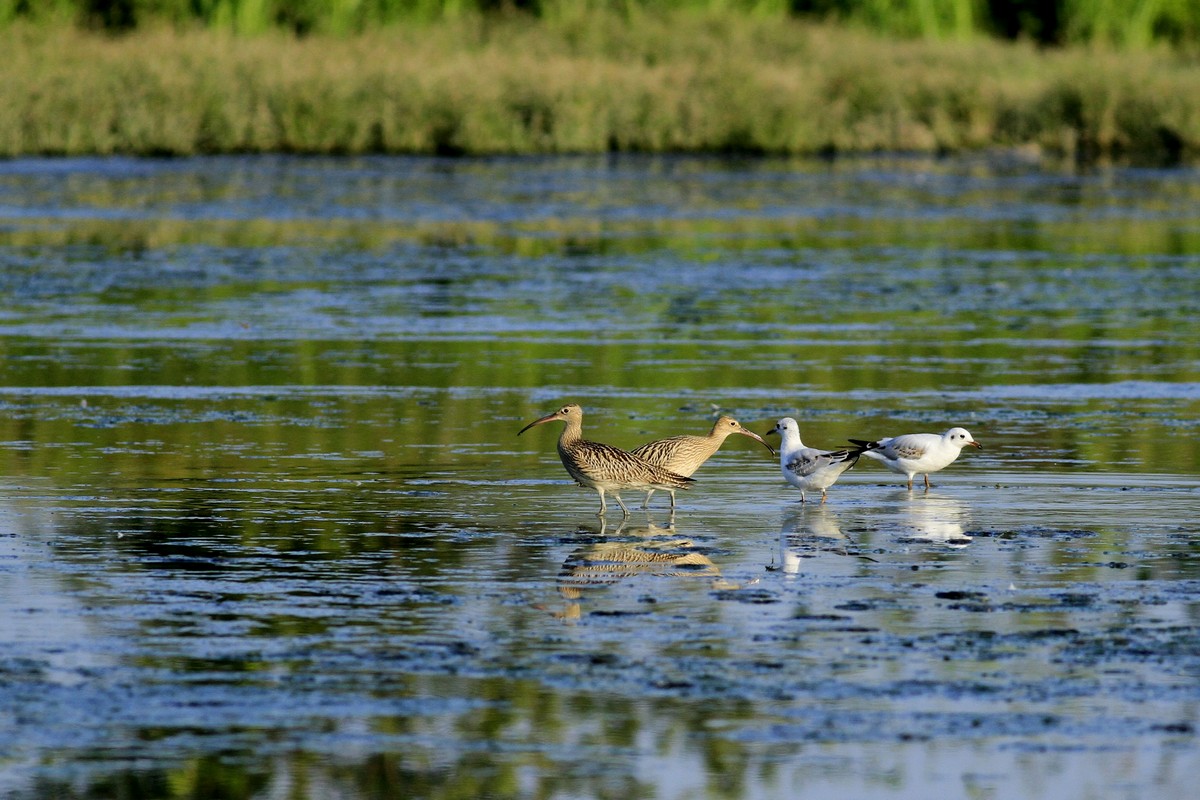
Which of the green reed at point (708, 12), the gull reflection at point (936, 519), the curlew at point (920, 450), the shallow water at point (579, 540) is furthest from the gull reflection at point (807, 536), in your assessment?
the green reed at point (708, 12)

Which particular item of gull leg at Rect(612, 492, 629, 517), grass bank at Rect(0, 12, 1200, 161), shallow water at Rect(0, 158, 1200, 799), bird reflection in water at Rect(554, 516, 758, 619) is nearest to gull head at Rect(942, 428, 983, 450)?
shallow water at Rect(0, 158, 1200, 799)

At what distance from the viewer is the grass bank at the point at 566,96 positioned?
1827 inches

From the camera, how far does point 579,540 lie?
1105cm

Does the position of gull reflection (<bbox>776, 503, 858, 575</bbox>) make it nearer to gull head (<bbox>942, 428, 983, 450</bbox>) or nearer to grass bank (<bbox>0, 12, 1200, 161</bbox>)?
gull head (<bbox>942, 428, 983, 450</bbox>)

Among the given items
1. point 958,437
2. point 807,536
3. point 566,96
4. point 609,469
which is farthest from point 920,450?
point 566,96

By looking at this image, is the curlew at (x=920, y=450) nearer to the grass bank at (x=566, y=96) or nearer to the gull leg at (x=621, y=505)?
the gull leg at (x=621, y=505)

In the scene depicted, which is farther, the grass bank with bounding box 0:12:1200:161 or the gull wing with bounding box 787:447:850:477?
the grass bank with bounding box 0:12:1200:161

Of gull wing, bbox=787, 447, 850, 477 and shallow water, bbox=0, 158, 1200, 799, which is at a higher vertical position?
gull wing, bbox=787, 447, 850, 477

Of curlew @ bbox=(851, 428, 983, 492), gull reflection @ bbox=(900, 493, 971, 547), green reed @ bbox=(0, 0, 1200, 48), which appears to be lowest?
gull reflection @ bbox=(900, 493, 971, 547)

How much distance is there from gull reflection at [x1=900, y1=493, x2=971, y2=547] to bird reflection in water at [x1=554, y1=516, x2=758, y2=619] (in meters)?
1.28

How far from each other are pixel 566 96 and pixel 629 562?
39082mm

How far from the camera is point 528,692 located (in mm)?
7930

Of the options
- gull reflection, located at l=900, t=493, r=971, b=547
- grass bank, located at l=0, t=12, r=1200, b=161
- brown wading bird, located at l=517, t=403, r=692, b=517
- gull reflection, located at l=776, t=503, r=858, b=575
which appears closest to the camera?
gull reflection, located at l=776, t=503, r=858, b=575

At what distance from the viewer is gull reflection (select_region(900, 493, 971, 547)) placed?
11.1 meters
